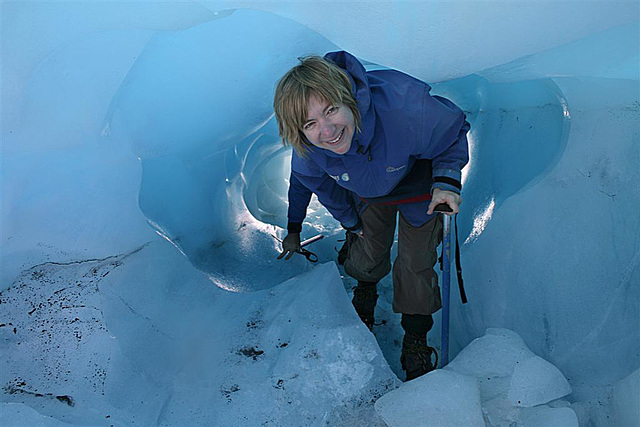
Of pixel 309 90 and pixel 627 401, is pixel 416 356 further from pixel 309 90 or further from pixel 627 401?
pixel 309 90

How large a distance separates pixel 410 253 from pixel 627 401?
717mm

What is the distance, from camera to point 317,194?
5.49 ft

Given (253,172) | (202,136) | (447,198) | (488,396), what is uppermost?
(447,198)

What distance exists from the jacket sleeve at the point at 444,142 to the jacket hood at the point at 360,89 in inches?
6.4

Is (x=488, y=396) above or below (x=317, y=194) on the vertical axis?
below

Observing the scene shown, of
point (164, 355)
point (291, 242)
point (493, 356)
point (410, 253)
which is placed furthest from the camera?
point (291, 242)

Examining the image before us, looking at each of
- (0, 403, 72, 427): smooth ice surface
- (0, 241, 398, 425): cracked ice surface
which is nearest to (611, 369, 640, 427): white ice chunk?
(0, 241, 398, 425): cracked ice surface

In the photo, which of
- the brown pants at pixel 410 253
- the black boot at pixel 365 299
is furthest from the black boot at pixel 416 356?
the black boot at pixel 365 299

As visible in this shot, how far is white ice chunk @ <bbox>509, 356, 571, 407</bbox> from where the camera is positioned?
3.90 ft

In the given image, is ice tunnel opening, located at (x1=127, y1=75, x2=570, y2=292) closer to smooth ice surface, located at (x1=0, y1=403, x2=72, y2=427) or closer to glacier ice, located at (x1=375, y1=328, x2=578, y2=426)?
glacier ice, located at (x1=375, y1=328, x2=578, y2=426)

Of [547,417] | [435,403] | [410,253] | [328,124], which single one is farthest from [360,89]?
[547,417]

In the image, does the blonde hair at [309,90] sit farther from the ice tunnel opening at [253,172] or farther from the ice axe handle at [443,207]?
the ice tunnel opening at [253,172]

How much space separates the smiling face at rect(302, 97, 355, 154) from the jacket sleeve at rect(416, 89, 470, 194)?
9.3 inches

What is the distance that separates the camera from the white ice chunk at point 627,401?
1123 millimetres
